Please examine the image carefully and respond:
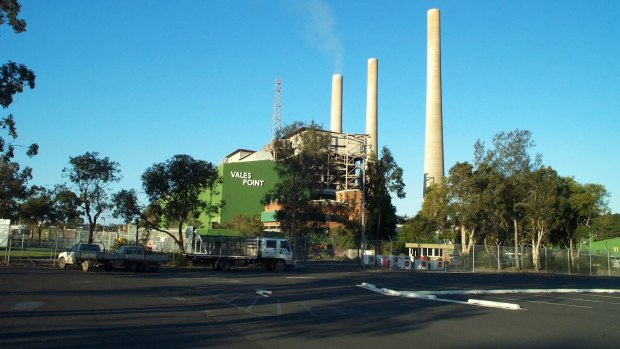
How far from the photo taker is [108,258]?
3206 centimetres

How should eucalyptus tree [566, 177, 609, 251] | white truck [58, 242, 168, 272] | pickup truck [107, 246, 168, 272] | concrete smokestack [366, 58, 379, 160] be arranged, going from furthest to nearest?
concrete smokestack [366, 58, 379, 160] → eucalyptus tree [566, 177, 609, 251] → pickup truck [107, 246, 168, 272] → white truck [58, 242, 168, 272]

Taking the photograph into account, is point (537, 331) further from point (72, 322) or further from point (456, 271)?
point (456, 271)

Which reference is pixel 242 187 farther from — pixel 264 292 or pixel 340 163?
pixel 264 292

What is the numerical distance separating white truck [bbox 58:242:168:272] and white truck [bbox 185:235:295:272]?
4.72 meters

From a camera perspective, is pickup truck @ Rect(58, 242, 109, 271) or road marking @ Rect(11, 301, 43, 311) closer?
road marking @ Rect(11, 301, 43, 311)

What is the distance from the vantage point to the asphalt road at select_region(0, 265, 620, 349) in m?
10.9

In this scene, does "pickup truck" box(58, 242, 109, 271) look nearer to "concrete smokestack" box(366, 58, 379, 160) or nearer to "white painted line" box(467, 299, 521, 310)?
"white painted line" box(467, 299, 521, 310)

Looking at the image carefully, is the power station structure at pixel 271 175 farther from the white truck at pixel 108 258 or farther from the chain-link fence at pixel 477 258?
the white truck at pixel 108 258

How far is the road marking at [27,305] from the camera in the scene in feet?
47.7

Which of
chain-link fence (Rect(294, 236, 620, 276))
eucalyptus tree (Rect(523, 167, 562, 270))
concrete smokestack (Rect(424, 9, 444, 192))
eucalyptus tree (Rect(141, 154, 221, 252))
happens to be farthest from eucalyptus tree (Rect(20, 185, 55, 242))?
concrete smokestack (Rect(424, 9, 444, 192))

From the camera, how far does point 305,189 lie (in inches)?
2229

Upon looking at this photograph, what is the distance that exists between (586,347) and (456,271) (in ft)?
130

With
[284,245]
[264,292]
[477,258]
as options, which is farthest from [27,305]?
[477,258]

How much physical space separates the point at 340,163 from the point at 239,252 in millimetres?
54638
